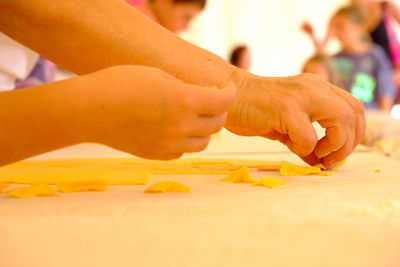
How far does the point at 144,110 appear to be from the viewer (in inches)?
16.4

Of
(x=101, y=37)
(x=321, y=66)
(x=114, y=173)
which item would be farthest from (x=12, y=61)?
(x=321, y=66)

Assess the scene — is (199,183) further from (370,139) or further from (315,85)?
(370,139)

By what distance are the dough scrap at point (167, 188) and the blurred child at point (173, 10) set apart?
5.83 ft

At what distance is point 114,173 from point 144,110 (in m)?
0.25

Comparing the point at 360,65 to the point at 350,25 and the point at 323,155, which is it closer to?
the point at 350,25

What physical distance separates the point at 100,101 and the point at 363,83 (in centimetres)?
329

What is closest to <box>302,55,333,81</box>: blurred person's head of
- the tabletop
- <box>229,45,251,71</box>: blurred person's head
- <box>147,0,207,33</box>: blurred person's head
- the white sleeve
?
<box>229,45,251,71</box>: blurred person's head

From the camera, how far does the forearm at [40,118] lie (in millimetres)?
413

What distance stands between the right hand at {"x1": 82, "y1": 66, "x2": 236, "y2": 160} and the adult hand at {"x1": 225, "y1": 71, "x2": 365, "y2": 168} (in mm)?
201

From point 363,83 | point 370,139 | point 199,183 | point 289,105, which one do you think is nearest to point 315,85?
point 289,105

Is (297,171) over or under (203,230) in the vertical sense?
over

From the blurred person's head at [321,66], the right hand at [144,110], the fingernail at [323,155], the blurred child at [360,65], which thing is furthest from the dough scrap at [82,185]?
the blurred child at [360,65]

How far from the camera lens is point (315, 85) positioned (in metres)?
0.67

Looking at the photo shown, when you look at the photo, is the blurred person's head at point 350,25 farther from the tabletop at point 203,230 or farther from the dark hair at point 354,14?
the tabletop at point 203,230
